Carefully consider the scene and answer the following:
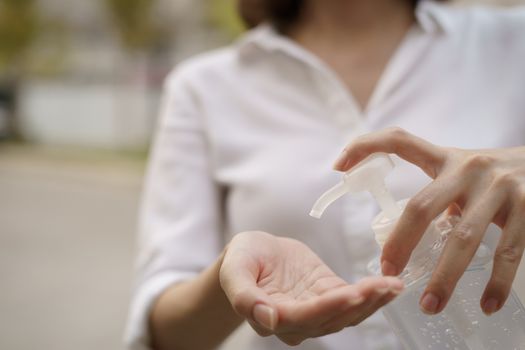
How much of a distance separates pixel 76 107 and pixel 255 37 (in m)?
10.7

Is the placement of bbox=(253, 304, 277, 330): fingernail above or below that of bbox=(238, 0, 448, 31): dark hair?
below

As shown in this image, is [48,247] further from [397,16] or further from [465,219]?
[465,219]

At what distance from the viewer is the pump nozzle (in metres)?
0.61

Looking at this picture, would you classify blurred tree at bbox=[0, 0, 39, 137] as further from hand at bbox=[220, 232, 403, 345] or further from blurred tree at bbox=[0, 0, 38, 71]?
hand at bbox=[220, 232, 403, 345]

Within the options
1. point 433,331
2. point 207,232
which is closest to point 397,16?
point 207,232

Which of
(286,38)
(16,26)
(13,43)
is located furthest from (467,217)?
(13,43)

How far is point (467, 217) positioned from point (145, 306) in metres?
0.56

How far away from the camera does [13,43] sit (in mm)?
10195

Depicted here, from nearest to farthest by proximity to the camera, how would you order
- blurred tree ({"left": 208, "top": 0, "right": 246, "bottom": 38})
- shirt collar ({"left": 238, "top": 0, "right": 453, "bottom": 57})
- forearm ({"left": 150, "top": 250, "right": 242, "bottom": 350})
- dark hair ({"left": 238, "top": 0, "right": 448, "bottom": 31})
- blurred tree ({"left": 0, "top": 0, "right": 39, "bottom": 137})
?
forearm ({"left": 150, "top": 250, "right": 242, "bottom": 350}) < shirt collar ({"left": 238, "top": 0, "right": 453, "bottom": 57}) < dark hair ({"left": 238, "top": 0, "right": 448, "bottom": 31}) < blurred tree ({"left": 208, "top": 0, "right": 246, "bottom": 38}) < blurred tree ({"left": 0, "top": 0, "right": 39, "bottom": 137})

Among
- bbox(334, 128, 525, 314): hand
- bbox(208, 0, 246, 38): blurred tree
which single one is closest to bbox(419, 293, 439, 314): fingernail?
bbox(334, 128, 525, 314): hand

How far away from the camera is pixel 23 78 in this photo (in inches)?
438

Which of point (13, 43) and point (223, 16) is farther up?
point (223, 16)

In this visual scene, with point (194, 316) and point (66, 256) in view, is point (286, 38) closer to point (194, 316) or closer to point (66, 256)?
point (194, 316)

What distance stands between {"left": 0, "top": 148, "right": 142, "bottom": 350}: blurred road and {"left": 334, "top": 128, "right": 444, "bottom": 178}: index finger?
109 inches
